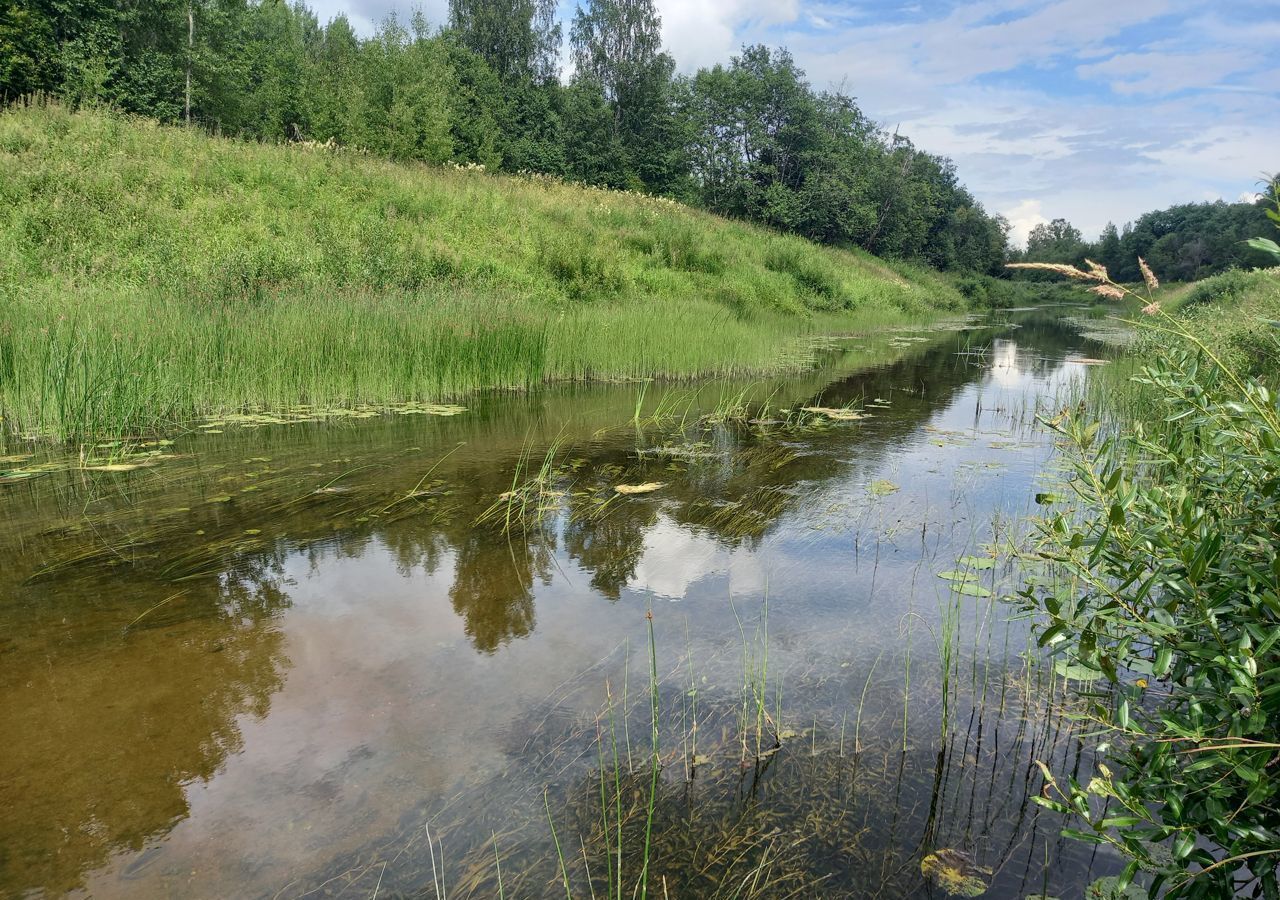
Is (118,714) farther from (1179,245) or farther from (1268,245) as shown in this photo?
(1179,245)

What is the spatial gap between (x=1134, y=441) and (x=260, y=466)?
6.21 meters

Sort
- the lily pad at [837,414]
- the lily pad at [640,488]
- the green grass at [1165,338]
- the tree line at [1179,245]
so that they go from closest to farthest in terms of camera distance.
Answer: the lily pad at [640,488]
the green grass at [1165,338]
the lily pad at [837,414]
the tree line at [1179,245]

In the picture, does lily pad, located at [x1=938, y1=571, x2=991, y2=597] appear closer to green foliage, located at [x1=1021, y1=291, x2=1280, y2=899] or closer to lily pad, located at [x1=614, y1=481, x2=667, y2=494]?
green foliage, located at [x1=1021, y1=291, x2=1280, y2=899]

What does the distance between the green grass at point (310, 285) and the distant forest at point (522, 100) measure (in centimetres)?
1003

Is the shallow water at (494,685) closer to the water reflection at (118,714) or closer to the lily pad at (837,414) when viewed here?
the water reflection at (118,714)

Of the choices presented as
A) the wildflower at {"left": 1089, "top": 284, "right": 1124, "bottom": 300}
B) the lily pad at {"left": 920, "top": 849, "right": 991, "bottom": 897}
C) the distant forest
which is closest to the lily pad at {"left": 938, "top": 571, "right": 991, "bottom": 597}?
the lily pad at {"left": 920, "top": 849, "right": 991, "bottom": 897}

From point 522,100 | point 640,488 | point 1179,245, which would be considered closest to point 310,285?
point 640,488

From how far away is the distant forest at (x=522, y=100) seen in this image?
26.0 meters

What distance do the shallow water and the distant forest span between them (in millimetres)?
23719

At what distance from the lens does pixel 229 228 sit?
1340 cm

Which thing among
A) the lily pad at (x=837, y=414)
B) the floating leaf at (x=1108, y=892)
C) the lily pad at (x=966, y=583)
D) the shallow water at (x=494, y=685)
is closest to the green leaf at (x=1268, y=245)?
the floating leaf at (x=1108, y=892)

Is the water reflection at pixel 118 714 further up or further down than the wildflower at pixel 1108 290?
further down

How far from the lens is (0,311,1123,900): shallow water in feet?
7.27

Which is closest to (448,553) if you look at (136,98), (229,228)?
(229,228)
